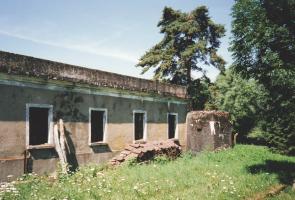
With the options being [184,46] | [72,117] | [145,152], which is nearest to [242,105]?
[184,46]

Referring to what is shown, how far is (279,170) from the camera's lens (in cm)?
1231

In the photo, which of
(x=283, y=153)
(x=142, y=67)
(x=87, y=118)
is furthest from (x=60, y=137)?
(x=142, y=67)

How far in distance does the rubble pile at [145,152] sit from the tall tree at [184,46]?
38.3 feet

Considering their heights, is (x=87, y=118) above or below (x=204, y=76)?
below

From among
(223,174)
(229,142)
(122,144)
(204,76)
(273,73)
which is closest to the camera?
(273,73)

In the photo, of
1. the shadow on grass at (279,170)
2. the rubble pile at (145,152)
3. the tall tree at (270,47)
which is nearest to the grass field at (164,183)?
the shadow on grass at (279,170)

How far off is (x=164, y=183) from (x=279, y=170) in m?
5.61

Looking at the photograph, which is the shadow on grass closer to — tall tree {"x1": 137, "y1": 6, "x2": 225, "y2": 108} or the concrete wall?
the concrete wall

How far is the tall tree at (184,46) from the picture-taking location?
25.7 meters

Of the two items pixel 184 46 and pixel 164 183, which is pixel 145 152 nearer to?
pixel 164 183

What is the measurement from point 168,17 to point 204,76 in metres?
6.24

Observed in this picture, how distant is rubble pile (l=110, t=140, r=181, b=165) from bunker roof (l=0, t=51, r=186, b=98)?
9.15 feet

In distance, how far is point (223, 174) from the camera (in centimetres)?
1080

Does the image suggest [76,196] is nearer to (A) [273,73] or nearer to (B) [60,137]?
(B) [60,137]
